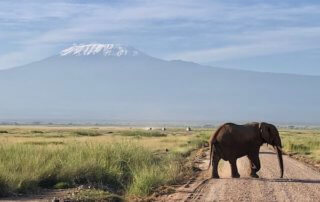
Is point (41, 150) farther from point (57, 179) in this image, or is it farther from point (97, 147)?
point (57, 179)

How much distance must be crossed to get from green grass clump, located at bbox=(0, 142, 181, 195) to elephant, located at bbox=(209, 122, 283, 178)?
1.81 m

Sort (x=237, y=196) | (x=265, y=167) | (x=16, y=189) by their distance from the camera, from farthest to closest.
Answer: (x=265, y=167) < (x=16, y=189) < (x=237, y=196)

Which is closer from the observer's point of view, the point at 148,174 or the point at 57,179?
the point at 148,174

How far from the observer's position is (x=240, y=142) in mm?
22234

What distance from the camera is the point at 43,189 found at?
2000cm

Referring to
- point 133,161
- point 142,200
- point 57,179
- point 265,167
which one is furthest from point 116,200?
point 265,167

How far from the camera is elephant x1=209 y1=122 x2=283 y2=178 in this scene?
22172 millimetres

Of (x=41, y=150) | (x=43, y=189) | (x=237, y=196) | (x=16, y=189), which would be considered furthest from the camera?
(x=41, y=150)

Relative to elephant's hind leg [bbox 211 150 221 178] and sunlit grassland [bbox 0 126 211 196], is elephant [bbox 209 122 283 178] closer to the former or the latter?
elephant's hind leg [bbox 211 150 221 178]

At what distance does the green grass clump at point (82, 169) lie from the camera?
19.2 metres

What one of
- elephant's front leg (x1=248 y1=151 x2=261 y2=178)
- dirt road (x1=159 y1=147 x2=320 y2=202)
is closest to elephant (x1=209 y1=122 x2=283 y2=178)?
elephant's front leg (x1=248 y1=151 x2=261 y2=178)

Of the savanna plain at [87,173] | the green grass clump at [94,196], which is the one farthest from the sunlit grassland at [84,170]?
the green grass clump at [94,196]

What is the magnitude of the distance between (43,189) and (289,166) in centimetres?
1199

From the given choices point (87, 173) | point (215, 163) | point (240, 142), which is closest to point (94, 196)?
point (87, 173)
